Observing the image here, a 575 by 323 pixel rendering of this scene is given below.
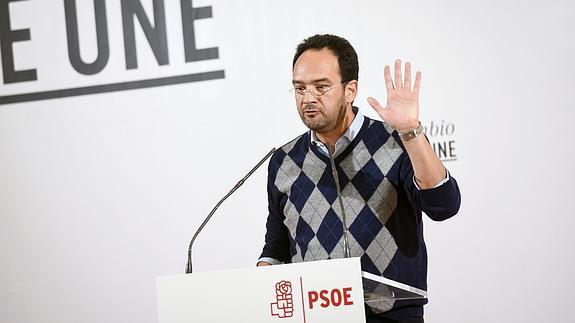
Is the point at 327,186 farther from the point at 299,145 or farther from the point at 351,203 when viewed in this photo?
the point at 299,145

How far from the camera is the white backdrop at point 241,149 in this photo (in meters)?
3.08

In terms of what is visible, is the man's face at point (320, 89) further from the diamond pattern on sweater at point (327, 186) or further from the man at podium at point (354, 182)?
the diamond pattern on sweater at point (327, 186)

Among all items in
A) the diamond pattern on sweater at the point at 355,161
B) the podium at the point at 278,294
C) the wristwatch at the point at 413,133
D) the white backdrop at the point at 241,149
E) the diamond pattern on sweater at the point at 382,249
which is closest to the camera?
the podium at the point at 278,294

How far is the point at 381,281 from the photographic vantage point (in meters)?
1.77

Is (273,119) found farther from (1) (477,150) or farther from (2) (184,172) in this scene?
(1) (477,150)

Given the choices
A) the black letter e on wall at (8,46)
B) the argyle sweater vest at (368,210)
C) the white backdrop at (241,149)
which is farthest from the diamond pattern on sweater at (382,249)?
the black letter e on wall at (8,46)

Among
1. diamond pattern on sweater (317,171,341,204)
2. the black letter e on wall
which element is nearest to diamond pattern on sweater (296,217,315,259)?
diamond pattern on sweater (317,171,341,204)

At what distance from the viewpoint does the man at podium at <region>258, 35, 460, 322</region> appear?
1905mm

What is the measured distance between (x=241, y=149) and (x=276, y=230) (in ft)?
3.56

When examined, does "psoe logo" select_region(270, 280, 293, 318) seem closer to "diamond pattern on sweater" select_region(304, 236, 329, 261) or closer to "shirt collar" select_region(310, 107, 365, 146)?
"diamond pattern on sweater" select_region(304, 236, 329, 261)

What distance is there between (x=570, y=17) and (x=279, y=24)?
4.07ft

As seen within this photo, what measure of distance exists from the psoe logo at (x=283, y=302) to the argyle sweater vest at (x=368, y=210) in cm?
35

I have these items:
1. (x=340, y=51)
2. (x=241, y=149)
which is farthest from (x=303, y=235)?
(x=241, y=149)

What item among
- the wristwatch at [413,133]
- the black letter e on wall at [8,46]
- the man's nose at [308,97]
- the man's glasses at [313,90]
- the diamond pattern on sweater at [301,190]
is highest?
the black letter e on wall at [8,46]
